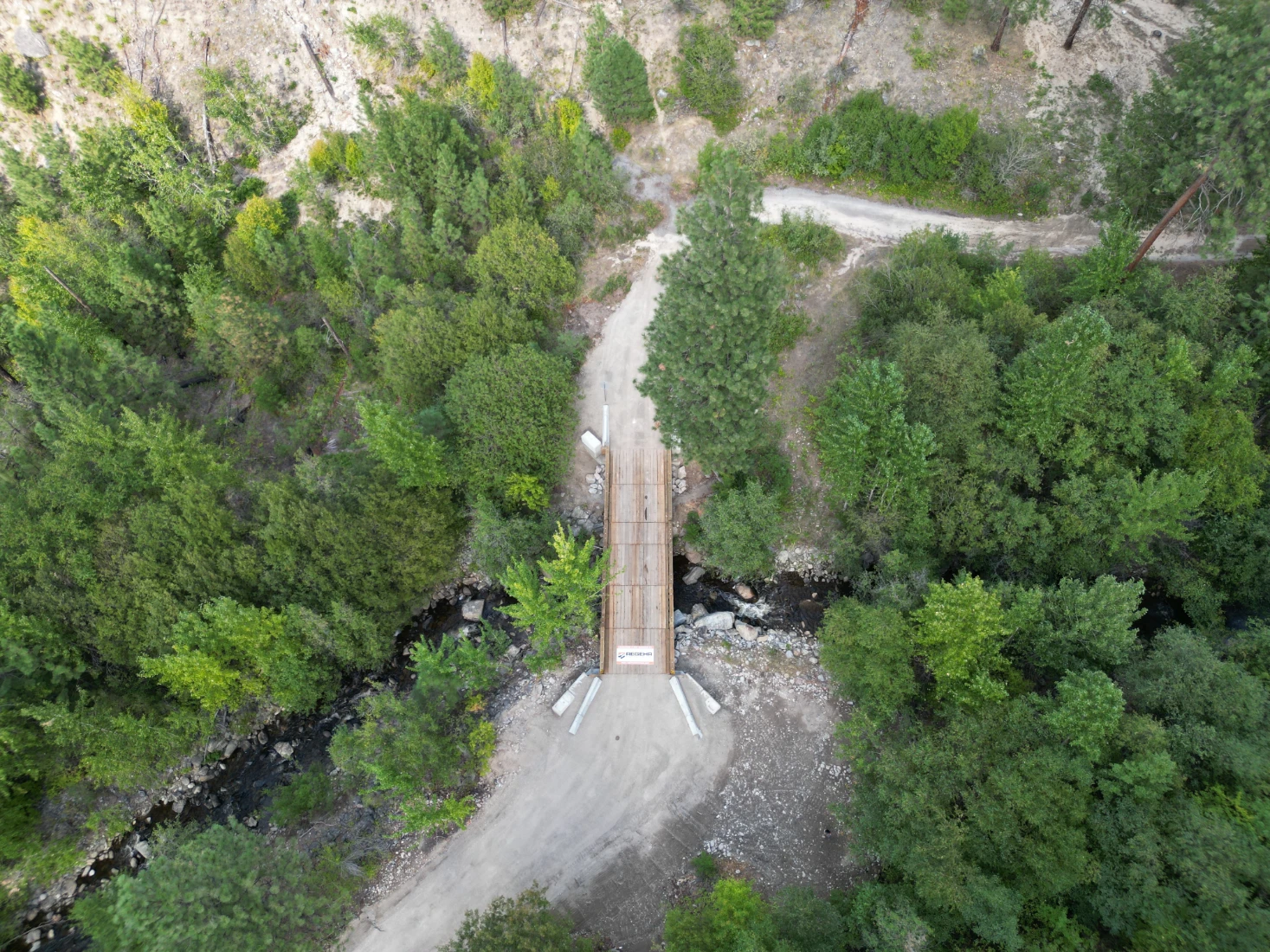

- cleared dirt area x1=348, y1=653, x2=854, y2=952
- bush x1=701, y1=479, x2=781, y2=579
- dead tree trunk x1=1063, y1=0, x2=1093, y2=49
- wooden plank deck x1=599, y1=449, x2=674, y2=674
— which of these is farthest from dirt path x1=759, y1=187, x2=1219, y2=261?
cleared dirt area x1=348, y1=653, x2=854, y2=952

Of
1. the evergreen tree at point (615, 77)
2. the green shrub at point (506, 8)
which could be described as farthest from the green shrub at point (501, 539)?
the green shrub at point (506, 8)

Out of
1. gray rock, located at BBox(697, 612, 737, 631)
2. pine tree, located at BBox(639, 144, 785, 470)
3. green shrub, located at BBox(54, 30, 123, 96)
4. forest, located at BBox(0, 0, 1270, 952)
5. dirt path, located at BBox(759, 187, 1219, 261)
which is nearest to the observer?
forest, located at BBox(0, 0, 1270, 952)

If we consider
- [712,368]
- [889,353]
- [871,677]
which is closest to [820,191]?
[889,353]

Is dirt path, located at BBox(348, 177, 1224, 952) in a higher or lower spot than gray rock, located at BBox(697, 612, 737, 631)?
lower

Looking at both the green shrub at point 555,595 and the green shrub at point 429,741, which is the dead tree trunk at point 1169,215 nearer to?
the green shrub at point 555,595

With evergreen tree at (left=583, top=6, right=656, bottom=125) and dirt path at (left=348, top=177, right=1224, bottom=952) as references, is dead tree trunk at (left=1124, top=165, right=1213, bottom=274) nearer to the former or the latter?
dirt path at (left=348, top=177, right=1224, bottom=952)

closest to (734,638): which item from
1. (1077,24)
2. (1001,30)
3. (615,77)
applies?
(615,77)
